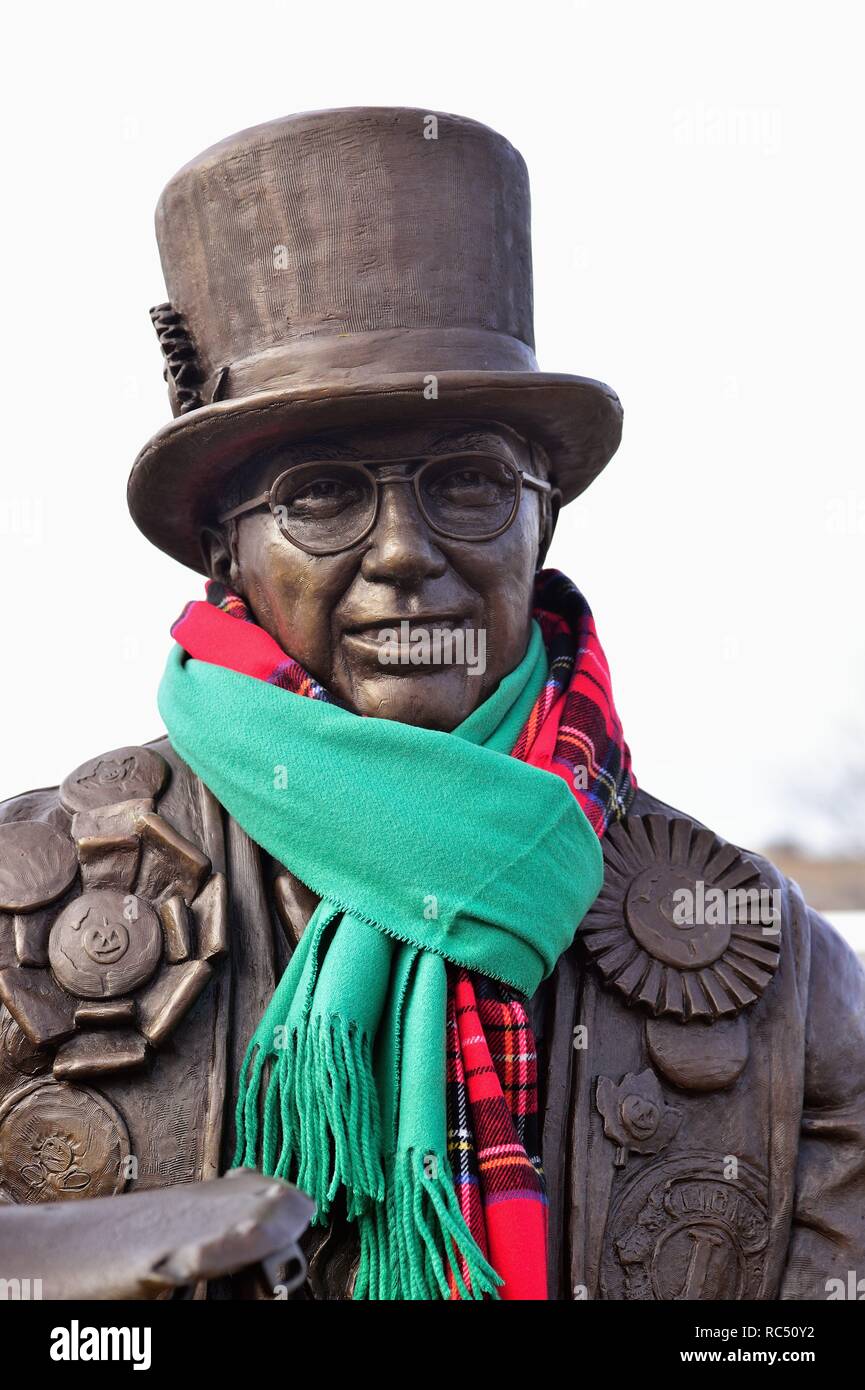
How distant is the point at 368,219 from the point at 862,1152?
1827mm


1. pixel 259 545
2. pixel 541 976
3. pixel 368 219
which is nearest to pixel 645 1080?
pixel 541 976

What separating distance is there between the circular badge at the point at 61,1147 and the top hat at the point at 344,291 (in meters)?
1.08

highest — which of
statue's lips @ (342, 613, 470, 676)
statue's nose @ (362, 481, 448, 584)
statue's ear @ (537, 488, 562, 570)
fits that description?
statue's ear @ (537, 488, 562, 570)

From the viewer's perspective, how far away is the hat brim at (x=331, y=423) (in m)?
3.27

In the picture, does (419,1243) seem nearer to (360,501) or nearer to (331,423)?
(360,501)

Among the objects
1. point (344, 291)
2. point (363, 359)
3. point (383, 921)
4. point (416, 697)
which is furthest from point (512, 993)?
point (344, 291)

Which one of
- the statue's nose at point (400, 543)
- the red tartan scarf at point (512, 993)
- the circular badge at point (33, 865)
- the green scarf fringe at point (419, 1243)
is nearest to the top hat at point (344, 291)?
the statue's nose at point (400, 543)

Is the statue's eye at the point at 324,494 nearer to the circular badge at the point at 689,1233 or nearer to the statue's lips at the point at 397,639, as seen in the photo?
the statue's lips at the point at 397,639

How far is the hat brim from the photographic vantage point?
3270mm

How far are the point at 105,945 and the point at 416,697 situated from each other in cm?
65

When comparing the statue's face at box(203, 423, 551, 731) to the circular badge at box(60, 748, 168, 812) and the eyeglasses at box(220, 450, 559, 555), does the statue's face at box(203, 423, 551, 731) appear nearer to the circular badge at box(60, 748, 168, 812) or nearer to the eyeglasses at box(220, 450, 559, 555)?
the eyeglasses at box(220, 450, 559, 555)

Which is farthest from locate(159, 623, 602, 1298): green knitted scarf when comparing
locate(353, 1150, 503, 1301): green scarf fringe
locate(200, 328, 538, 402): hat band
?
locate(200, 328, 538, 402): hat band

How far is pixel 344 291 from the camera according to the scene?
3.37 metres
